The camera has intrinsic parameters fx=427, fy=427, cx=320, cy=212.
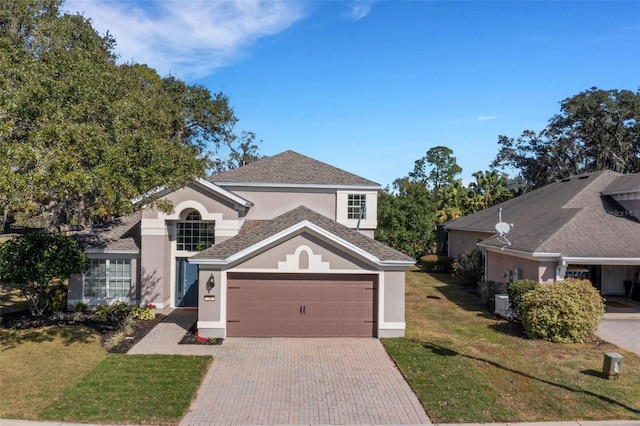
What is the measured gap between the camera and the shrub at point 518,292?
53.2 feet

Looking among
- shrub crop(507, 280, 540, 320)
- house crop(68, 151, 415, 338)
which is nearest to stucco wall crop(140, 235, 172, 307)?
house crop(68, 151, 415, 338)

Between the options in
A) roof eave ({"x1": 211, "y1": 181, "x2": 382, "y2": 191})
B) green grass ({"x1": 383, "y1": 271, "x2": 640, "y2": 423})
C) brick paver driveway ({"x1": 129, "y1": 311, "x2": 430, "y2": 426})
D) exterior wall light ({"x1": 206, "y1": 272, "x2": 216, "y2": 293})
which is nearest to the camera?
brick paver driveway ({"x1": 129, "y1": 311, "x2": 430, "y2": 426})

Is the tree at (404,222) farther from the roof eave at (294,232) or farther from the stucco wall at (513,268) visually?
the roof eave at (294,232)

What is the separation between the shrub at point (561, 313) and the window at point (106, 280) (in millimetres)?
16089

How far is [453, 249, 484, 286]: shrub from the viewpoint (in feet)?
83.5

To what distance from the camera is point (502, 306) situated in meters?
17.6

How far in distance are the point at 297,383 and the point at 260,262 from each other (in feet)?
16.9

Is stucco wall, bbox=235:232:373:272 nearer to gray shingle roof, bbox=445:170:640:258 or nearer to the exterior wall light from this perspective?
the exterior wall light

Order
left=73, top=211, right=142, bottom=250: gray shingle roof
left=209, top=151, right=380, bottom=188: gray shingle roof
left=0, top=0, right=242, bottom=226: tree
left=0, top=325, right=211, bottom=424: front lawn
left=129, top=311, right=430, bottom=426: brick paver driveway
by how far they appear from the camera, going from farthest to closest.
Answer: left=209, top=151, right=380, bottom=188: gray shingle roof, left=73, top=211, right=142, bottom=250: gray shingle roof, left=0, top=0, right=242, bottom=226: tree, left=129, top=311, right=430, bottom=426: brick paver driveway, left=0, top=325, right=211, bottom=424: front lawn

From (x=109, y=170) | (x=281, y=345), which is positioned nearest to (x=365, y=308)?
(x=281, y=345)

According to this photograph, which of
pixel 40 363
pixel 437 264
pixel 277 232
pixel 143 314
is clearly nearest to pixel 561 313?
pixel 277 232

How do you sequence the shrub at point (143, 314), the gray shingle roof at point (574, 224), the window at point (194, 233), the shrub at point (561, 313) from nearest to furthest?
the shrub at point (561, 313) < the shrub at point (143, 314) < the gray shingle roof at point (574, 224) < the window at point (194, 233)

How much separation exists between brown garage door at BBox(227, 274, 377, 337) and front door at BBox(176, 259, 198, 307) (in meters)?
5.19

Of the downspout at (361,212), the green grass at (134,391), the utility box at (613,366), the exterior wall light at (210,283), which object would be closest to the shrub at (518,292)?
the utility box at (613,366)
